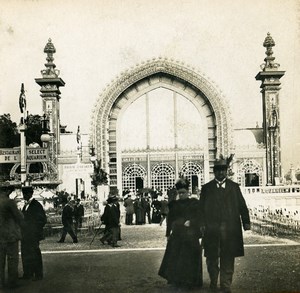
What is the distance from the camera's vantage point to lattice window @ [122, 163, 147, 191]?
105 ft

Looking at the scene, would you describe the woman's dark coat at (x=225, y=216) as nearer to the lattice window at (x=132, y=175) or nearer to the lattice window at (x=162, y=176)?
the lattice window at (x=162, y=176)

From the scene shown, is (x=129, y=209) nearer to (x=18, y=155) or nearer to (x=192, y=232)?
(x=18, y=155)

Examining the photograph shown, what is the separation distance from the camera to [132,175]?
32.1m

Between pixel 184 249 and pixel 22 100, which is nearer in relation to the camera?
pixel 184 249

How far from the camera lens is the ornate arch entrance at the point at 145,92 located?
1209 inches

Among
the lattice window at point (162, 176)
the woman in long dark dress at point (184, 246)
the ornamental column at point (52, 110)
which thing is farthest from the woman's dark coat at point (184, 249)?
the lattice window at point (162, 176)

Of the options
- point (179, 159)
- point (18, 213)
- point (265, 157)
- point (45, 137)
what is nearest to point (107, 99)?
point (179, 159)

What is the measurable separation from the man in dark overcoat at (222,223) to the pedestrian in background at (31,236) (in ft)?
8.98

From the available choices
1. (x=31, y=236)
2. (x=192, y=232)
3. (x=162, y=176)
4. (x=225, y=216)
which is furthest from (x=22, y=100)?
(x=162, y=176)

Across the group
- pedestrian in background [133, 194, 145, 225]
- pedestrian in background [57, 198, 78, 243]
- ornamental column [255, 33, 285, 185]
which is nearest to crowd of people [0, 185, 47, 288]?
pedestrian in background [57, 198, 78, 243]

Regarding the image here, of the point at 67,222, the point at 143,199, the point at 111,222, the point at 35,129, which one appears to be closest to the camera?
the point at 111,222

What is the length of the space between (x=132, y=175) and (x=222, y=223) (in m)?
24.6

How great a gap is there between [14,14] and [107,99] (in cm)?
2144

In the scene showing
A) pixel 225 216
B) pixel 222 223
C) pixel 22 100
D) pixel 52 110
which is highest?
pixel 52 110
